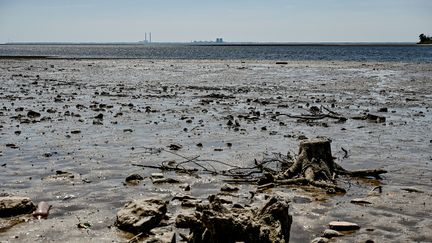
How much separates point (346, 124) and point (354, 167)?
23.2ft

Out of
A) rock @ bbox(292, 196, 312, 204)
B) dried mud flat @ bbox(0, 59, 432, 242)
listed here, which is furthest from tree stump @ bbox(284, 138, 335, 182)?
rock @ bbox(292, 196, 312, 204)

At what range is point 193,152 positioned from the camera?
14.4 meters

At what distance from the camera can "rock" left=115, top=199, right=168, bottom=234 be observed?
25.9 feet

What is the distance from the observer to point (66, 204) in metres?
9.27

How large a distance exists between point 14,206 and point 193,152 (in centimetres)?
667

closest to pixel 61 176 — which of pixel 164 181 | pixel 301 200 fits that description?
pixel 164 181

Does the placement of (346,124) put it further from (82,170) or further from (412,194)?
(82,170)

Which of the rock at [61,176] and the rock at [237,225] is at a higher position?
the rock at [237,225]

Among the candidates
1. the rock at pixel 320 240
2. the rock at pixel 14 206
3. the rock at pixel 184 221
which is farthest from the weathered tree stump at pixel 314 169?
the rock at pixel 14 206

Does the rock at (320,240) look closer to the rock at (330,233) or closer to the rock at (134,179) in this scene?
the rock at (330,233)

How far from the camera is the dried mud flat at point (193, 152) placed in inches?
335

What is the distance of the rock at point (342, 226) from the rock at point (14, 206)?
5856 mm

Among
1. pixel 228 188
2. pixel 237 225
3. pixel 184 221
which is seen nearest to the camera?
pixel 237 225

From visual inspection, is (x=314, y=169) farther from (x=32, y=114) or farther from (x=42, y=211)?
(x=32, y=114)
